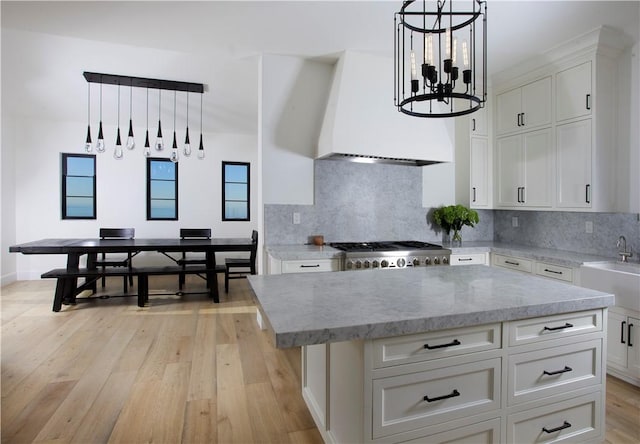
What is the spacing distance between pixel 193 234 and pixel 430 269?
436cm

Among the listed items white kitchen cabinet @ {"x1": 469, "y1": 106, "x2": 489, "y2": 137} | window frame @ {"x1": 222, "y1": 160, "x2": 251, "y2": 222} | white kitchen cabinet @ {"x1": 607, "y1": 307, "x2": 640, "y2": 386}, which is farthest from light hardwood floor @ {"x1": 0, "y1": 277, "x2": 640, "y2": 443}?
window frame @ {"x1": 222, "y1": 160, "x2": 251, "y2": 222}

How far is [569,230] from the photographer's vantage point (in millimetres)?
3596

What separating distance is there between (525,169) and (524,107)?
0.62m

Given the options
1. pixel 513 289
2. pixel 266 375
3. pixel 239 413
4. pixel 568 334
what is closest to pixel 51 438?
pixel 239 413

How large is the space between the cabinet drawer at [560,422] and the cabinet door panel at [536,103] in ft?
8.70

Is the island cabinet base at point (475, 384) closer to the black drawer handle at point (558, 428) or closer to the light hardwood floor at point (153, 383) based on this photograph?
the black drawer handle at point (558, 428)

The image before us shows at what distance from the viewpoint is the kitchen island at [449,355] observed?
133 cm

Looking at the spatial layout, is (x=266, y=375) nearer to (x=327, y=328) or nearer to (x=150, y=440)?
(x=150, y=440)

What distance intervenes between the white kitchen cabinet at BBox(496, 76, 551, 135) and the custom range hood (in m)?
0.79

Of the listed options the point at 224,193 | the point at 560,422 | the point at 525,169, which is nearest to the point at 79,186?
the point at 224,193

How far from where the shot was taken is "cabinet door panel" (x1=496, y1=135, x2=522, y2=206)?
3828mm

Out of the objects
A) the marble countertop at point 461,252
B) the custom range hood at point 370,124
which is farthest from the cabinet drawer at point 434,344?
the custom range hood at point 370,124

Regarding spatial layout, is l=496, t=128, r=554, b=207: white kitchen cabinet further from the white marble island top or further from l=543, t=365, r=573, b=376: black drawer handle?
l=543, t=365, r=573, b=376: black drawer handle

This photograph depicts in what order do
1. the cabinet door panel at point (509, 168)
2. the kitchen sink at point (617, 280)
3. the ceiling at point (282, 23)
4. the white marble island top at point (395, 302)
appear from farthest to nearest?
the cabinet door panel at point (509, 168) → the ceiling at point (282, 23) → the kitchen sink at point (617, 280) → the white marble island top at point (395, 302)
